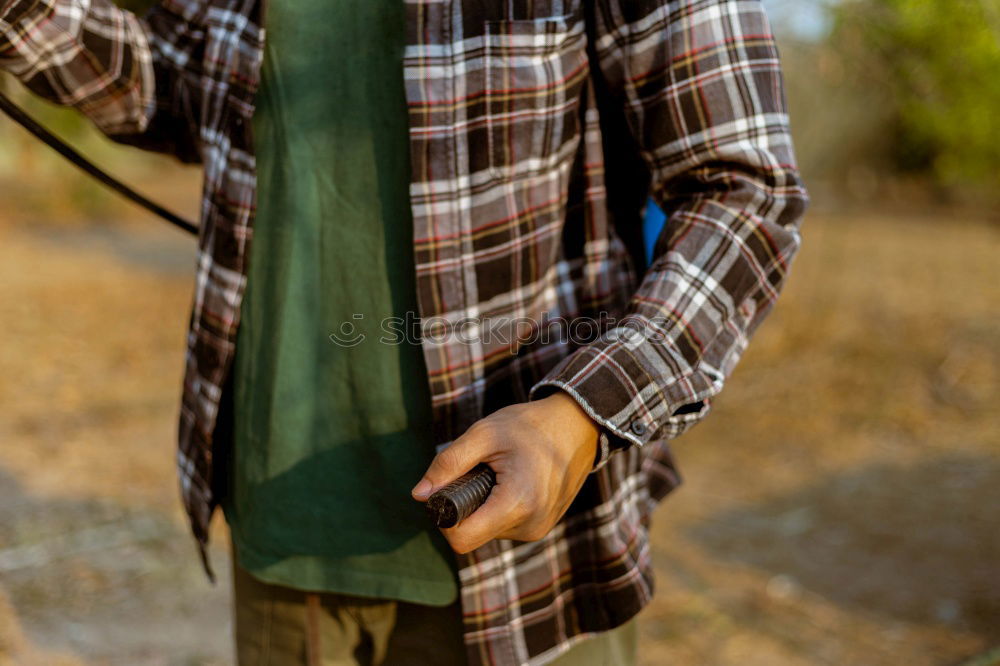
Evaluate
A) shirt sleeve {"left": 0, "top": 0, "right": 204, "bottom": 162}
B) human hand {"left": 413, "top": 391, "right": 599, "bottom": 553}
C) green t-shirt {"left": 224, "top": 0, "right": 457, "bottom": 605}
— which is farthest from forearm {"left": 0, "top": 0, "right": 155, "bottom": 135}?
human hand {"left": 413, "top": 391, "right": 599, "bottom": 553}

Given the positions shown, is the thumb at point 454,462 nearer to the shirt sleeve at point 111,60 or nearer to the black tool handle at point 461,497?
the black tool handle at point 461,497

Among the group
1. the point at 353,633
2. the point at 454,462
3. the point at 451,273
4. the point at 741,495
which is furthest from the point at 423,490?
the point at 741,495

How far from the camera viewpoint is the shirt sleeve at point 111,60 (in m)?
1.28

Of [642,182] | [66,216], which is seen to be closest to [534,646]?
[642,182]

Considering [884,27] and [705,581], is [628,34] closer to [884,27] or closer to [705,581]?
[705,581]

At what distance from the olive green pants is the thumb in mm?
328

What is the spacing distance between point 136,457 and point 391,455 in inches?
143

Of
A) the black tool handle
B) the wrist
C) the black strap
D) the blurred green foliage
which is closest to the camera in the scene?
the black tool handle

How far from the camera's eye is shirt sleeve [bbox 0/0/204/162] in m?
1.28

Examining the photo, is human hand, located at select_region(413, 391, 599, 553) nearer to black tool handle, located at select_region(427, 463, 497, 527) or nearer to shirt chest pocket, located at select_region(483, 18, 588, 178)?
black tool handle, located at select_region(427, 463, 497, 527)

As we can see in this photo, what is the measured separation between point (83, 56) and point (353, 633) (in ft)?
2.95

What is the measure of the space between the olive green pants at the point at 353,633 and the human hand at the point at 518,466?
0.31m

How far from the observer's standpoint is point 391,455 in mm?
1185

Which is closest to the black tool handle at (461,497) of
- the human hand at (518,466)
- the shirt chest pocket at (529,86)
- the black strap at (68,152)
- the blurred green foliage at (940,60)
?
the human hand at (518,466)
